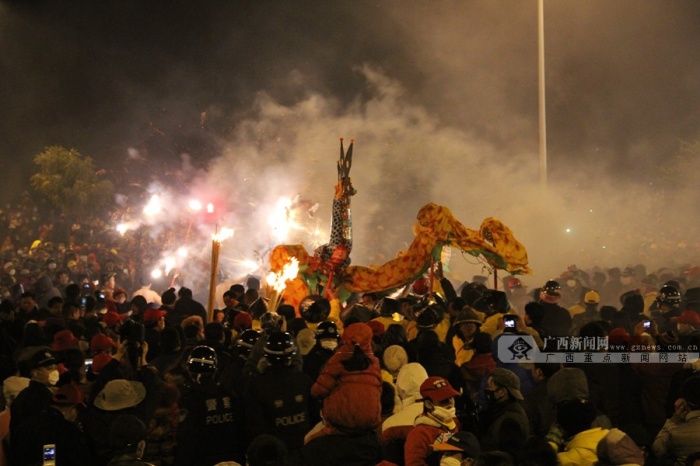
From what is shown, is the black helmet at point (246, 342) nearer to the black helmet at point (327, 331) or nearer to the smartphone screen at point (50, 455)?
the black helmet at point (327, 331)

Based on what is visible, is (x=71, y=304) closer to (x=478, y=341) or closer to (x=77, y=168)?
(x=478, y=341)

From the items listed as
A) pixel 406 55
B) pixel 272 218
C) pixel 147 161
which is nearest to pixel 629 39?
pixel 406 55

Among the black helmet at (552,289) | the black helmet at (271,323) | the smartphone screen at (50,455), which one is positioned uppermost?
the black helmet at (552,289)

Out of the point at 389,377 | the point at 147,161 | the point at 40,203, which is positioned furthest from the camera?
the point at 147,161

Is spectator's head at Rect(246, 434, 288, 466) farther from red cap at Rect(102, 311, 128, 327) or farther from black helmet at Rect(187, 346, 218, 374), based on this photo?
red cap at Rect(102, 311, 128, 327)

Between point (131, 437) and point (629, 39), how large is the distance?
22630 millimetres

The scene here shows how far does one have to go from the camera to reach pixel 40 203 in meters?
24.2

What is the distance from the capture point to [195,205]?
22453 millimetres

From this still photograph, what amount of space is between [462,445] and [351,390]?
84cm

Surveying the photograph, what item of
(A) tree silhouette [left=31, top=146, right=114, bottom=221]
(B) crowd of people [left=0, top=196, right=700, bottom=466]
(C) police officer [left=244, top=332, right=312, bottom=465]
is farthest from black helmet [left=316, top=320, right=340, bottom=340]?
(A) tree silhouette [left=31, top=146, right=114, bottom=221]

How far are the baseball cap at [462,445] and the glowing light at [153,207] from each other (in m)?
21.2

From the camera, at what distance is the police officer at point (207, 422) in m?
4.20

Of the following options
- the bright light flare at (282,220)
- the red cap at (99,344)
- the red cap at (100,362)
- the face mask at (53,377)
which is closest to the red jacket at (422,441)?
the face mask at (53,377)

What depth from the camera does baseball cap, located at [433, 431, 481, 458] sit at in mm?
3461
